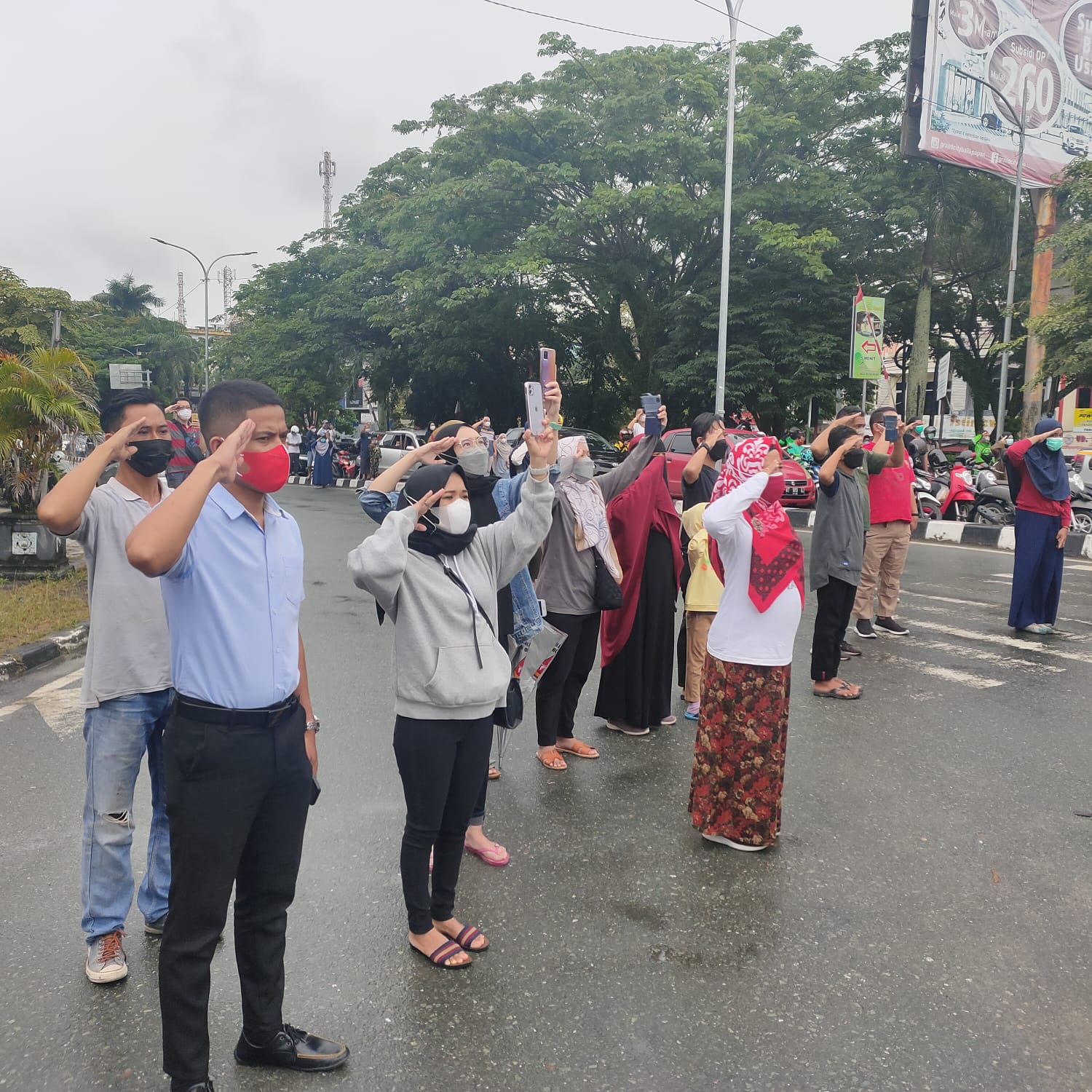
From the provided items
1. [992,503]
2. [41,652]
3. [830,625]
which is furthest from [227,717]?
[992,503]

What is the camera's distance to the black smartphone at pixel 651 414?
4898 millimetres

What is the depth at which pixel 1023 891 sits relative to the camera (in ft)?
12.2

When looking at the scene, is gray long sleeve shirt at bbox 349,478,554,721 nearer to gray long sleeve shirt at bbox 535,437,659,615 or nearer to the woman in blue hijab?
gray long sleeve shirt at bbox 535,437,659,615

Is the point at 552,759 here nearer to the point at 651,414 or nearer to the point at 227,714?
the point at 651,414

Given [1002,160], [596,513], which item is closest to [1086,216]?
[1002,160]

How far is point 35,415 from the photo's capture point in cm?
990

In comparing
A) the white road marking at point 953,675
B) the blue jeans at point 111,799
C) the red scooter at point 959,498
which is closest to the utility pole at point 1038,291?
the red scooter at point 959,498

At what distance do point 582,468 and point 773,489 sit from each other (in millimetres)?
1032

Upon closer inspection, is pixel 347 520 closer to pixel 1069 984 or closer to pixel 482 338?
pixel 482 338

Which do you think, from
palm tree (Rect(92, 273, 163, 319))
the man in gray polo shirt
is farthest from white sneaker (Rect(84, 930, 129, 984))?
palm tree (Rect(92, 273, 163, 319))

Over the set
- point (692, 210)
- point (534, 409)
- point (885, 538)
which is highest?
point (692, 210)

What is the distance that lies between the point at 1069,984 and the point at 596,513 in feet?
9.22

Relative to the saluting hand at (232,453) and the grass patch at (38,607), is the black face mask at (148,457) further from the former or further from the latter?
the grass patch at (38,607)

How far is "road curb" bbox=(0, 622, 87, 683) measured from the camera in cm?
693
